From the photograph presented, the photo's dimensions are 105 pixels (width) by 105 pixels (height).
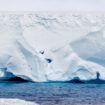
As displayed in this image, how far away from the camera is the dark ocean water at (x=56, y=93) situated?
21.3m

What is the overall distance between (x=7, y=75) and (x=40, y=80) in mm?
1858

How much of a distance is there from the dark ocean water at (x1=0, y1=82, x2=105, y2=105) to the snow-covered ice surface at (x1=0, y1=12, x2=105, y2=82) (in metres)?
0.53

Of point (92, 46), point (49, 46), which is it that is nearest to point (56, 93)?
point (49, 46)

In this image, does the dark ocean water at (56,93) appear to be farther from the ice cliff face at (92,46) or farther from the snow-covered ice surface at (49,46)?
the ice cliff face at (92,46)

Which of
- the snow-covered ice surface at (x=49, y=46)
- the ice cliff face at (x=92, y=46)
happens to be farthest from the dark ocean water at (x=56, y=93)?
the ice cliff face at (x=92, y=46)

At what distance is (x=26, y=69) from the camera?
24969 millimetres

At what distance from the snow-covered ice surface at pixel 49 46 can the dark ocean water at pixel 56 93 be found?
0.53m

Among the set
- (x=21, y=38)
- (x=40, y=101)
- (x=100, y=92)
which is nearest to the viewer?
(x=40, y=101)

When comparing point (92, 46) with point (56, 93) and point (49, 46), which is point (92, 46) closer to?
point (49, 46)

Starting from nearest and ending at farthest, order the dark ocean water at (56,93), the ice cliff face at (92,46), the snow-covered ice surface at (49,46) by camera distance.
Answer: the dark ocean water at (56,93) → the snow-covered ice surface at (49,46) → the ice cliff face at (92,46)

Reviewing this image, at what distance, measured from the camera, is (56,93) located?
2408 cm

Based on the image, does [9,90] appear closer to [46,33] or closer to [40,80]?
[40,80]

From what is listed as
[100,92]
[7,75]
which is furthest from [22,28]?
[100,92]

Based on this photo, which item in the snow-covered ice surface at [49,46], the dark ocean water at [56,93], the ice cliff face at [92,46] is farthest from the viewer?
the ice cliff face at [92,46]
